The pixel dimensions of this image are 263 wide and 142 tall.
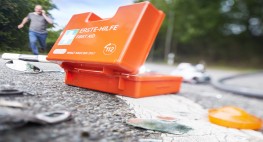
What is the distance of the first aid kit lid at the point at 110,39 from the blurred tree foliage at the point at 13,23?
0.21 m

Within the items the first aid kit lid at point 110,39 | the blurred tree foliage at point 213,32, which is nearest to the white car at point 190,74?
the blurred tree foliage at point 213,32

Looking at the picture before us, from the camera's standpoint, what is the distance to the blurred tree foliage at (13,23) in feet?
4.64

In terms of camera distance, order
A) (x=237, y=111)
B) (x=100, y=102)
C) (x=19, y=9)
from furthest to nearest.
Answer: (x=237, y=111) → (x=100, y=102) → (x=19, y=9)

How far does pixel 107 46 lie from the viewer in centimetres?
155

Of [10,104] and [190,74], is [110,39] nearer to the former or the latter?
[10,104]

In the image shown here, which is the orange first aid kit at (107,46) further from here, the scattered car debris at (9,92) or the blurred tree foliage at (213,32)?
the blurred tree foliage at (213,32)

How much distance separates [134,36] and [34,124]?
79 centimetres

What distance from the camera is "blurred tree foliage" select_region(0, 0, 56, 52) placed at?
141 cm

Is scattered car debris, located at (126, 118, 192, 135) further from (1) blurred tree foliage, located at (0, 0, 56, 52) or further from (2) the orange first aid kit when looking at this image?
(1) blurred tree foliage, located at (0, 0, 56, 52)

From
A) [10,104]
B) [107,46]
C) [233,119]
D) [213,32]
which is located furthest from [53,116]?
[213,32]

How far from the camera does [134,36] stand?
5.13 ft

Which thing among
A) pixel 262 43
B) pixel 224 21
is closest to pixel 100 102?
pixel 224 21

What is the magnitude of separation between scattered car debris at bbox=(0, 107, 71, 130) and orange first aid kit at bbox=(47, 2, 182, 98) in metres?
0.49

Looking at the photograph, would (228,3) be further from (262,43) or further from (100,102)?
(100,102)
